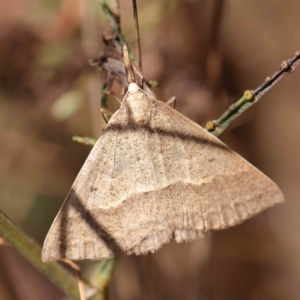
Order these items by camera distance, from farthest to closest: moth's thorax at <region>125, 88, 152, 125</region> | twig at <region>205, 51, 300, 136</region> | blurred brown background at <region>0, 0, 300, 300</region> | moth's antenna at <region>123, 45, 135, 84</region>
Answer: blurred brown background at <region>0, 0, 300, 300</region>, moth's thorax at <region>125, 88, 152, 125</region>, moth's antenna at <region>123, 45, 135, 84</region>, twig at <region>205, 51, 300, 136</region>

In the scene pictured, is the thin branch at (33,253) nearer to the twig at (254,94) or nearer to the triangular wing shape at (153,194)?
the triangular wing shape at (153,194)

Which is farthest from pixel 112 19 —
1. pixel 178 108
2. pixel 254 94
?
pixel 178 108

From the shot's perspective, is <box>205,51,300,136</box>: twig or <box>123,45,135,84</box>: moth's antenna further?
<box>123,45,135,84</box>: moth's antenna

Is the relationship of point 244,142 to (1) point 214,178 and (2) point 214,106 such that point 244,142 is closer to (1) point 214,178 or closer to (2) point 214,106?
(2) point 214,106

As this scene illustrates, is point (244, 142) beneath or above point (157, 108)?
above

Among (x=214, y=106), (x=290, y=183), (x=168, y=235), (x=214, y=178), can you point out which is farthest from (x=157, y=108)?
(x=290, y=183)

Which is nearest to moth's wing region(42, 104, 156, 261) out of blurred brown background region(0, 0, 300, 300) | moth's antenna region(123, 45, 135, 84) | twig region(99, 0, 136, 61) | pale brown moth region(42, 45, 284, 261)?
pale brown moth region(42, 45, 284, 261)

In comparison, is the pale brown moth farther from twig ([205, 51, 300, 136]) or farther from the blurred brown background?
the blurred brown background

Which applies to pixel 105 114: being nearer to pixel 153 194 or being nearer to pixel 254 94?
pixel 153 194
